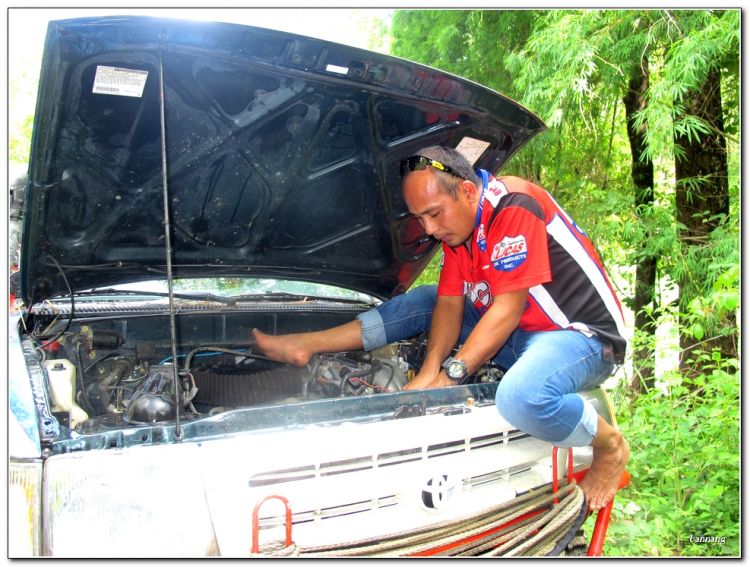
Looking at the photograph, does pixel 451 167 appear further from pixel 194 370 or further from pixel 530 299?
pixel 194 370

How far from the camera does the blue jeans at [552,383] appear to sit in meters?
1.94

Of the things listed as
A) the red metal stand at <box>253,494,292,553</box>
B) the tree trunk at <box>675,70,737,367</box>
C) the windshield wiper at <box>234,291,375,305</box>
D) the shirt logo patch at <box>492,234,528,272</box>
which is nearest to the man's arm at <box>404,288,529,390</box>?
the shirt logo patch at <box>492,234,528,272</box>

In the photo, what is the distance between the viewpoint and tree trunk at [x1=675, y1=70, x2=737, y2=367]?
5.02m

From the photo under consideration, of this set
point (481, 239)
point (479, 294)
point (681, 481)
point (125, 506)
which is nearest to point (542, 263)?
point (481, 239)

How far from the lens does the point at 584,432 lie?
2.05m

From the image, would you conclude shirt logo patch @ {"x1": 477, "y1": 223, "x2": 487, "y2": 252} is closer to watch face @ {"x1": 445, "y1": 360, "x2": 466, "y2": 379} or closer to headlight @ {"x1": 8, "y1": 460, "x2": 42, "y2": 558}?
watch face @ {"x1": 445, "y1": 360, "x2": 466, "y2": 379}

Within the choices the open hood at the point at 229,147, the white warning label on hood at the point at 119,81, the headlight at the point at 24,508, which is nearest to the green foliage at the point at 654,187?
the open hood at the point at 229,147

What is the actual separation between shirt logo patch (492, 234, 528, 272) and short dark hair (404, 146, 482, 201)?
0.28m

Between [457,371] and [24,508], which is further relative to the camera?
[457,371]

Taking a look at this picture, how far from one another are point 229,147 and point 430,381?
1304mm

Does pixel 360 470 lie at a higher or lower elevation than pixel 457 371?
lower

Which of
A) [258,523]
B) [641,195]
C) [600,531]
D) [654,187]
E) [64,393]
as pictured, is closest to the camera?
[258,523]

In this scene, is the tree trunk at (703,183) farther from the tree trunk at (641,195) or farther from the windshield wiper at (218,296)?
the windshield wiper at (218,296)

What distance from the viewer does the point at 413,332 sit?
115 inches
